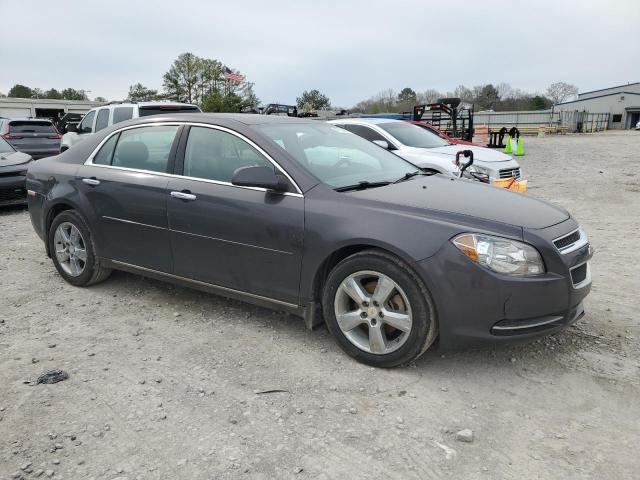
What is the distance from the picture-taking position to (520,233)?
3.15m

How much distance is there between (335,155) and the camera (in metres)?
4.22

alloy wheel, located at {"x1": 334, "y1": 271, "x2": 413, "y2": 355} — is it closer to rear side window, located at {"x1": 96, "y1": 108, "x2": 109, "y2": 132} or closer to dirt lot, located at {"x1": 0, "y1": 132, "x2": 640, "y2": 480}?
dirt lot, located at {"x1": 0, "y1": 132, "x2": 640, "y2": 480}

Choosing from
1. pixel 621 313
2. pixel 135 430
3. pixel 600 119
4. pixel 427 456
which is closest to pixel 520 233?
pixel 427 456

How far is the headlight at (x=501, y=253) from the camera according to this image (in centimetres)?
310

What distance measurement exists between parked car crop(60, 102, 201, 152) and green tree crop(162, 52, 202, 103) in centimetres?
5949

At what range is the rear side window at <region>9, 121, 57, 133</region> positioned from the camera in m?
13.6

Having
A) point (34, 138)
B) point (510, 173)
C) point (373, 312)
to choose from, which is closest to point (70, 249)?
point (373, 312)

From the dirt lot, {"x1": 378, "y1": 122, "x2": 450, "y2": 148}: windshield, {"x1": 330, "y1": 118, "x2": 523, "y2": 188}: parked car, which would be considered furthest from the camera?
{"x1": 378, "y1": 122, "x2": 450, "y2": 148}: windshield

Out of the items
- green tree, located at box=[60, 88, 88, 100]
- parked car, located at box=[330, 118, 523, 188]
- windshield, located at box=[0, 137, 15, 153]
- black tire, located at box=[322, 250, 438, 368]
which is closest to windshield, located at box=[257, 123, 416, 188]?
black tire, located at box=[322, 250, 438, 368]

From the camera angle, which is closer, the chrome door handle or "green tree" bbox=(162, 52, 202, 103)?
the chrome door handle

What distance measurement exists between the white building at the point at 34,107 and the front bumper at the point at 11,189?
48.8 metres

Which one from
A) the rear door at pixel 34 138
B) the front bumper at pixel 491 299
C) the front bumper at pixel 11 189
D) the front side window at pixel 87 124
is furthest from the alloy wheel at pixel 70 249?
the rear door at pixel 34 138

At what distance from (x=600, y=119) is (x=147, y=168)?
70496 mm

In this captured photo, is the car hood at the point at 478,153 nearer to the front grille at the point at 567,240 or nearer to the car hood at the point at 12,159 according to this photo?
the front grille at the point at 567,240
